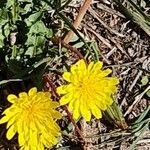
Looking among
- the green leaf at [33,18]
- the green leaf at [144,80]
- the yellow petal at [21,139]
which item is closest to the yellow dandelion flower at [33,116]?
the yellow petal at [21,139]

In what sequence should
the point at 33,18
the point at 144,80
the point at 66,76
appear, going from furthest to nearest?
the point at 144,80 < the point at 33,18 < the point at 66,76

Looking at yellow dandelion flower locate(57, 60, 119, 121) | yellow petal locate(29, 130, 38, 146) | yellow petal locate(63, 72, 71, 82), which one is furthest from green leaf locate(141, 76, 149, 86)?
yellow petal locate(29, 130, 38, 146)

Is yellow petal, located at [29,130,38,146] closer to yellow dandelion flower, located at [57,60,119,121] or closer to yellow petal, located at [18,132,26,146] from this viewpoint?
yellow petal, located at [18,132,26,146]

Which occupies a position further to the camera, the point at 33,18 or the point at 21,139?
the point at 33,18

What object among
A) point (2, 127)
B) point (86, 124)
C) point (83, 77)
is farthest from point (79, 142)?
point (83, 77)

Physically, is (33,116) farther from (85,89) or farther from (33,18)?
(33,18)

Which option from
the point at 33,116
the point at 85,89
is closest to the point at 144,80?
the point at 85,89

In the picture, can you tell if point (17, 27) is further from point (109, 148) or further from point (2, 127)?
point (109, 148)
